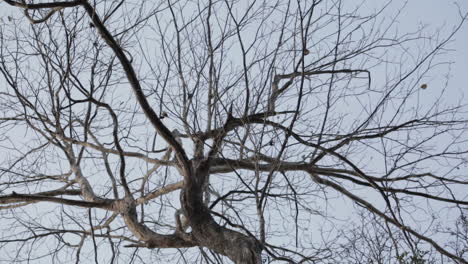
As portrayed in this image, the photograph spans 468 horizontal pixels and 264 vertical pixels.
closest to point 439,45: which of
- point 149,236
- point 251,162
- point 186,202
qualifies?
point 251,162

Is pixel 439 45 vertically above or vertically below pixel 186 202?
above

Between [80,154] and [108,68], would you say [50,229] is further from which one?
[108,68]

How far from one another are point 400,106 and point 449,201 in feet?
2.81

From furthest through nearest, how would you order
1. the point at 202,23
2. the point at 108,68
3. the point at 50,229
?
the point at 108,68, the point at 50,229, the point at 202,23

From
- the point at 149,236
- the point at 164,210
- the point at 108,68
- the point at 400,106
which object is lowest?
the point at 149,236

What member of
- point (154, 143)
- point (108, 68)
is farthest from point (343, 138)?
point (108, 68)

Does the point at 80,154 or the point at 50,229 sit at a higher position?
the point at 80,154

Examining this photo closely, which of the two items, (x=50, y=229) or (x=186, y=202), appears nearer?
(x=186, y=202)

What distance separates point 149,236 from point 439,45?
264 centimetres

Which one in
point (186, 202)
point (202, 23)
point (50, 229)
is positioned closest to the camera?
point (186, 202)

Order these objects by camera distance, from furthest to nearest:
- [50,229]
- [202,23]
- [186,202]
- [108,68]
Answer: [108,68] < [50,229] < [202,23] < [186,202]

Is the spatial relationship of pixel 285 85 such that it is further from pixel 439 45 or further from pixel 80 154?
pixel 80 154

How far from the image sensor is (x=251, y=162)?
3.46 meters

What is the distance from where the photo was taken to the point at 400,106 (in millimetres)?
3746
